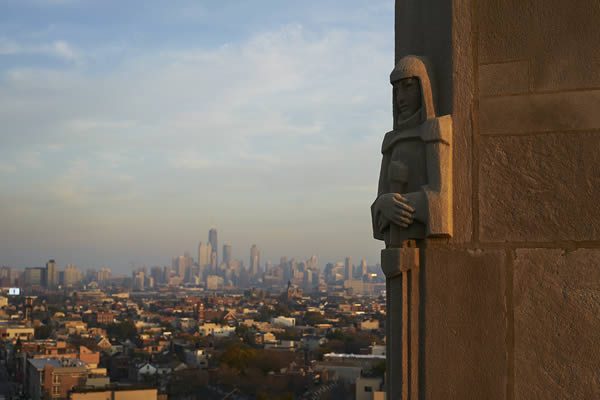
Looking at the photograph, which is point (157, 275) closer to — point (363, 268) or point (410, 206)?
point (363, 268)

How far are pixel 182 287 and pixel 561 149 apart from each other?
16724 cm

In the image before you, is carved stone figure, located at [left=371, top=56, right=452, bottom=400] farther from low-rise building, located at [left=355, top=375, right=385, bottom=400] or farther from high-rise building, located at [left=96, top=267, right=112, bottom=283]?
high-rise building, located at [left=96, top=267, right=112, bottom=283]

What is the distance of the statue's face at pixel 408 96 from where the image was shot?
2.67m

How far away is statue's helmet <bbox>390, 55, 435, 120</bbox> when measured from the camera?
8.62ft

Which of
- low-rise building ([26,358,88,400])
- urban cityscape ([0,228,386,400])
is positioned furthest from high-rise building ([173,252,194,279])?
low-rise building ([26,358,88,400])

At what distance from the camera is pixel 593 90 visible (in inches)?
97.7

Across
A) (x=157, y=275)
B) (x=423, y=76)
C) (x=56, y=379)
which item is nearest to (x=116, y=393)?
(x=56, y=379)

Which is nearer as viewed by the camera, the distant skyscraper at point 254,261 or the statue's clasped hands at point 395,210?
the statue's clasped hands at point 395,210

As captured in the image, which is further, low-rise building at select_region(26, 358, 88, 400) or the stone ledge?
low-rise building at select_region(26, 358, 88, 400)

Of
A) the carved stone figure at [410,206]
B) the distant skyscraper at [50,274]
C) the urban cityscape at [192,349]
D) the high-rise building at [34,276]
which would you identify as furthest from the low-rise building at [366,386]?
the high-rise building at [34,276]

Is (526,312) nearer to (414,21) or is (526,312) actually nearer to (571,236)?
A: (571,236)

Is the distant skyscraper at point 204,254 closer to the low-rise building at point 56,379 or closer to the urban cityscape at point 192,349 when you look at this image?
the urban cityscape at point 192,349

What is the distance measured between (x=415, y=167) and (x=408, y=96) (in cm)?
22

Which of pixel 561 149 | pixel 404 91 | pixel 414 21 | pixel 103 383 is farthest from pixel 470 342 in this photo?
pixel 103 383
